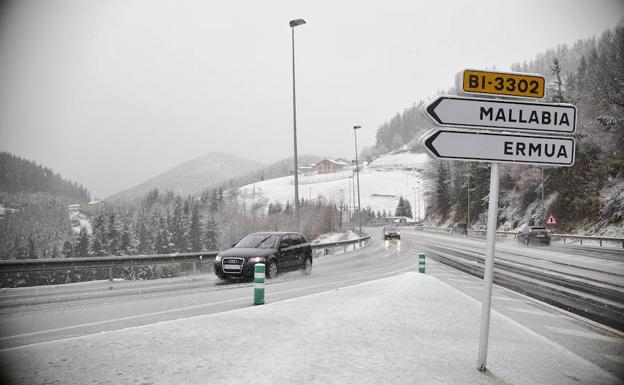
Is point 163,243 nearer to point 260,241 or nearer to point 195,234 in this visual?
point 195,234

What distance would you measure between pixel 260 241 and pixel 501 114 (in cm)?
1231

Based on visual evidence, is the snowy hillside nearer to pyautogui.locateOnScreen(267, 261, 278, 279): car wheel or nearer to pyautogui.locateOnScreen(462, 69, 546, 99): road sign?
pyautogui.locateOnScreen(267, 261, 278, 279): car wheel

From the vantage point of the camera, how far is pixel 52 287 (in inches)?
527

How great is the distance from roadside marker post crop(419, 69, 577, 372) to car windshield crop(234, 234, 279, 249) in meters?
11.7

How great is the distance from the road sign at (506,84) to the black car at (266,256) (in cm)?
1101

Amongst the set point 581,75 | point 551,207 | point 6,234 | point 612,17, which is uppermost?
point 581,75

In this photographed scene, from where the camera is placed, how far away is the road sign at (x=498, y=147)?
463 cm

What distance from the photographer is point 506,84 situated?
4.80m

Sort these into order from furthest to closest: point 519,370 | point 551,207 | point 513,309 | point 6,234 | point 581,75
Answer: point 6,234
point 581,75
point 551,207
point 513,309
point 519,370

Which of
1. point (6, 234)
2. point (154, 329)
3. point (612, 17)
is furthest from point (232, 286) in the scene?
point (6, 234)

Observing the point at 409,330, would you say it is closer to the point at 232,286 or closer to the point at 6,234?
the point at 232,286

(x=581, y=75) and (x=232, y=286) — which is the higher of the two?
(x=581, y=75)

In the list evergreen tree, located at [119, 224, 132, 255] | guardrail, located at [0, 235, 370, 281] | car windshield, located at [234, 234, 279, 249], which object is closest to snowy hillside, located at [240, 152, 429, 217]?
evergreen tree, located at [119, 224, 132, 255]

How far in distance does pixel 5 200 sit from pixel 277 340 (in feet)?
644
